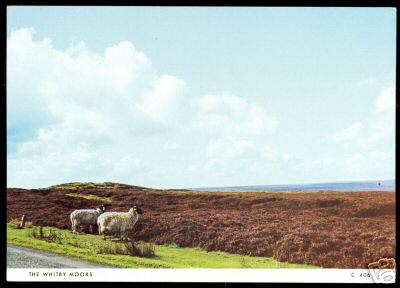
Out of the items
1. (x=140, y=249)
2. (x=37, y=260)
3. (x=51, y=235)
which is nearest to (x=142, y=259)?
(x=140, y=249)

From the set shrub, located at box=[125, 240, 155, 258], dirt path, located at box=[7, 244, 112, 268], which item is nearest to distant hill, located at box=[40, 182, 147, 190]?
shrub, located at box=[125, 240, 155, 258]

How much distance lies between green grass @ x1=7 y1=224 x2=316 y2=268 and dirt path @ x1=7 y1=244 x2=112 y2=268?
8 centimetres

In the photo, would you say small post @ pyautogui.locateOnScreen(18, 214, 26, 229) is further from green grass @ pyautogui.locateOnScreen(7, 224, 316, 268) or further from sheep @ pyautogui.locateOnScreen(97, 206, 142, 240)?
sheep @ pyautogui.locateOnScreen(97, 206, 142, 240)

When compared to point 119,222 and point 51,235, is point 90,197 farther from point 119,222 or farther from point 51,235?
point 51,235

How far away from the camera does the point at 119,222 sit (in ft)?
37.2

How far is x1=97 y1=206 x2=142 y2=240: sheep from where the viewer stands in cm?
1130

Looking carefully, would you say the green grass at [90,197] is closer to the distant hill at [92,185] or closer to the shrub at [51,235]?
the distant hill at [92,185]

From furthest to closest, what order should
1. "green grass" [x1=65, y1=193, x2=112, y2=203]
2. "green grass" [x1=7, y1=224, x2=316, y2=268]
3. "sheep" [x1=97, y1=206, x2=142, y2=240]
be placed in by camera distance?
"sheep" [x1=97, y1=206, x2=142, y2=240], "green grass" [x1=65, y1=193, x2=112, y2=203], "green grass" [x1=7, y1=224, x2=316, y2=268]

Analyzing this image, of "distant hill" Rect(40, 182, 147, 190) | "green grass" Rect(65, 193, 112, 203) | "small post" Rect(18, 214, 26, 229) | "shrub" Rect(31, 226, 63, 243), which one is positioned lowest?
"shrub" Rect(31, 226, 63, 243)

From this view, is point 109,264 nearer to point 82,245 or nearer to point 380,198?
point 82,245

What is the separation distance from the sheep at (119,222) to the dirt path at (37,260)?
0.60 metres

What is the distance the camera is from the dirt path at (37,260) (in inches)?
436

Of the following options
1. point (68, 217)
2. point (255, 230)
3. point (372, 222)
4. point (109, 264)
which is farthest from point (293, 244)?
point (68, 217)

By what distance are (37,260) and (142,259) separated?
5.79 feet
